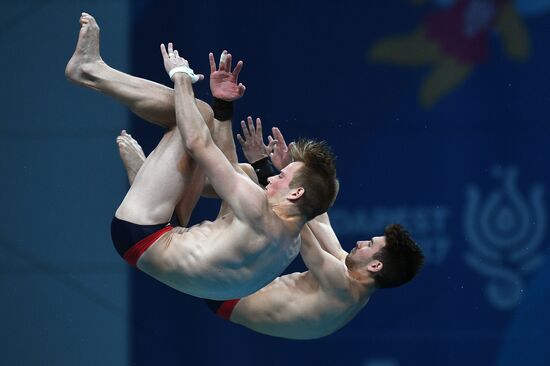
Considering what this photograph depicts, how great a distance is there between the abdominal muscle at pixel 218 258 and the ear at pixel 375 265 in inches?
21.1

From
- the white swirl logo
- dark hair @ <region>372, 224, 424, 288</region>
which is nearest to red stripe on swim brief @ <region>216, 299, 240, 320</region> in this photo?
dark hair @ <region>372, 224, 424, 288</region>

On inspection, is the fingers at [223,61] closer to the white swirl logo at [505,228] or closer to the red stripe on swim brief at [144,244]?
the red stripe on swim brief at [144,244]

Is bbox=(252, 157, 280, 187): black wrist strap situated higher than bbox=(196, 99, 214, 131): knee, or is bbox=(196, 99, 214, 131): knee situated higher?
bbox=(196, 99, 214, 131): knee

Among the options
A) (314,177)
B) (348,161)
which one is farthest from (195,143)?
(348,161)

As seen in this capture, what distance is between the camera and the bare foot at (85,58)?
492 centimetres

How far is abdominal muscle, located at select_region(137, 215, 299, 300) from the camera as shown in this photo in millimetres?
4660

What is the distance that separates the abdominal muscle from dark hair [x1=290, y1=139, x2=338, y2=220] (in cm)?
22

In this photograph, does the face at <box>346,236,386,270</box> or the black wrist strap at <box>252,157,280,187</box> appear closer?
the face at <box>346,236,386,270</box>

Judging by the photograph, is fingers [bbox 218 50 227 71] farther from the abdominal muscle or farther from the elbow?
the abdominal muscle

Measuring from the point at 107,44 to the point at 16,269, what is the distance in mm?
1614

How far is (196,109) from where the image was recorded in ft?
15.1

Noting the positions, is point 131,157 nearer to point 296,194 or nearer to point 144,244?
point 144,244

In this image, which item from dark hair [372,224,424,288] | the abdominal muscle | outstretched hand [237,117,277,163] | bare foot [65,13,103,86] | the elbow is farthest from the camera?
outstretched hand [237,117,277,163]

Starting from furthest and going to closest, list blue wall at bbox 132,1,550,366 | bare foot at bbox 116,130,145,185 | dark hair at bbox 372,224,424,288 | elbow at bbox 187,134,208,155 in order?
blue wall at bbox 132,1,550,366 < bare foot at bbox 116,130,145,185 < dark hair at bbox 372,224,424,288 < elbow at bbox 187,134,208,155
